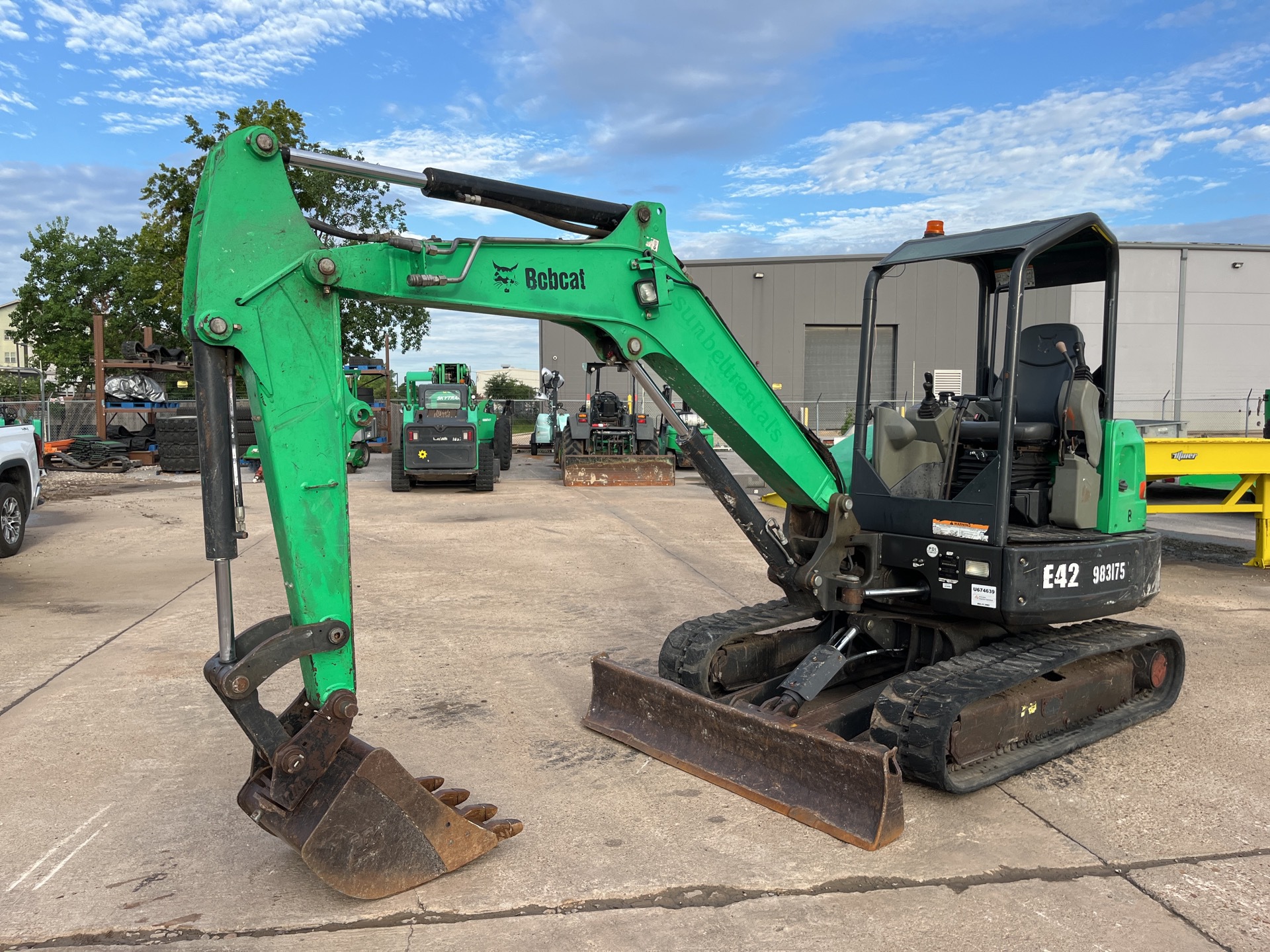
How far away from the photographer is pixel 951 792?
4.33 meters

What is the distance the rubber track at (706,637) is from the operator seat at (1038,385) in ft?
4.52

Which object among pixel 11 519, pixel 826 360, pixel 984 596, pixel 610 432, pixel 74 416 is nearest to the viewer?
pixel 984 596

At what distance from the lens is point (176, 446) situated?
21562mm

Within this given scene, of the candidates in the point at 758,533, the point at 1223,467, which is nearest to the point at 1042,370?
the point at 758,533

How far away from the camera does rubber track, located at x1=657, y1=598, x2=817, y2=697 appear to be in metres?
5.05

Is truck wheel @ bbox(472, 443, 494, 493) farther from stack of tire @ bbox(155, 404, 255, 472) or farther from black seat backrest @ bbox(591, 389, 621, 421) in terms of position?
stack of tire @ bbox(155, 404, 255, 472)

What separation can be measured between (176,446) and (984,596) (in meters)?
20.8

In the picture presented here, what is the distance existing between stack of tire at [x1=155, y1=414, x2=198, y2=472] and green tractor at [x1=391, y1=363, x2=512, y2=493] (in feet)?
19.4

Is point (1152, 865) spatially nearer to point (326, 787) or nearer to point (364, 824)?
point (364, 824)

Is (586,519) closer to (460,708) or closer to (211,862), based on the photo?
(460,708)

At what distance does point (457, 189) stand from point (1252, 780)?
15.0 feet

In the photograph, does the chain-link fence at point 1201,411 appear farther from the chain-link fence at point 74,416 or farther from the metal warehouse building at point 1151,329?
the chain-link fence at point 74,416

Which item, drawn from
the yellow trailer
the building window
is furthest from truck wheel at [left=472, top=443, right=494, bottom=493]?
the building window

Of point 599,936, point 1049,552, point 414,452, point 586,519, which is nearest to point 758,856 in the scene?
point 599,936
